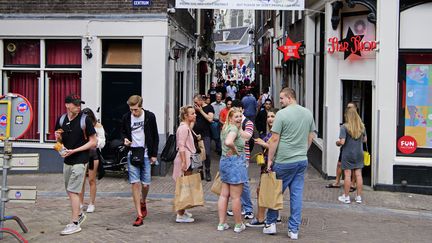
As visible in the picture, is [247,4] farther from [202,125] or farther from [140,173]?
[140,173]

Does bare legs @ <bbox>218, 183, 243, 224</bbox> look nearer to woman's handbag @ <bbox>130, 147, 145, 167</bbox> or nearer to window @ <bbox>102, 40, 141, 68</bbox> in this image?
woman's handbag @ <bbox>130, 147, 145, 167</bbox>

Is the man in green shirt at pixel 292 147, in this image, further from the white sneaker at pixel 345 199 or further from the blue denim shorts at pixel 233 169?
the white sneaker at pixel 345 199

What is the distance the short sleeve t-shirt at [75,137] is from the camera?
309 inches

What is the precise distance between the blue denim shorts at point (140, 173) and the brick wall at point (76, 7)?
16.7 ft

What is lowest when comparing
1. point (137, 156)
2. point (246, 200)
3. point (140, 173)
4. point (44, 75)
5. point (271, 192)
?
point (246, 200)

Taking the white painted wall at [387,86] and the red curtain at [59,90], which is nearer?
the white painted wall at [387,86]

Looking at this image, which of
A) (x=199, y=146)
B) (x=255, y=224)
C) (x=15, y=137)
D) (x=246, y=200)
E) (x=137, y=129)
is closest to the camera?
(x=15, y=137)

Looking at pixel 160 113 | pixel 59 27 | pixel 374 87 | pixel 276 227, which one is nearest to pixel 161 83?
pixel 160 113

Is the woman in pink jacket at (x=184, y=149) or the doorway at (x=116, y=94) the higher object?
the doorway at (x=116, y=94)

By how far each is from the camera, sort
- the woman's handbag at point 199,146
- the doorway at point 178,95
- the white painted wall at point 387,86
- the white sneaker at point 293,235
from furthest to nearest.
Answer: the doorway at point 178,95
the white painted wall at point 387,86
the woman's handbag at point 199,146
the white sneaker at point 293,235

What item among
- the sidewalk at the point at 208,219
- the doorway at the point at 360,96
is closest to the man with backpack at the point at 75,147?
the sidewalk at the point at 208,219

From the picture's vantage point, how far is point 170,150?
30.1ft

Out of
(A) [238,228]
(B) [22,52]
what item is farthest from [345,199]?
(B) [22,52]

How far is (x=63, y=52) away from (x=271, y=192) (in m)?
7.29
